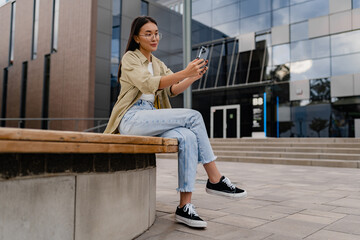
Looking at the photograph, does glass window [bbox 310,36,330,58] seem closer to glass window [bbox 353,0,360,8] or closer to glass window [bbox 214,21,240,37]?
glass window [bbox 353,0,360,8]

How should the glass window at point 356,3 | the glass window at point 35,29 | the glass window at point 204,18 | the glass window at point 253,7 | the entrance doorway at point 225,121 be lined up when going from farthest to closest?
the glass window at point 204,18
the glass window at point 35,29
the entrance doorway at point 225,121
the glass window at point 253,7
the glass window at point 356,3

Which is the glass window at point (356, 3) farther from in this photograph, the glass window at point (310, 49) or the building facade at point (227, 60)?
the glass window at point (310, 49)

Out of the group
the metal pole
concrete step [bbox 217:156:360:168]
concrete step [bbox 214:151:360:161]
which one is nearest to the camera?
the metal pole

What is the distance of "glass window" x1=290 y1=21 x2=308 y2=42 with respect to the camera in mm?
19888

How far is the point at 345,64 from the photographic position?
59.6ft

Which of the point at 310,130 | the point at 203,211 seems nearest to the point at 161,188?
the point at 203,211

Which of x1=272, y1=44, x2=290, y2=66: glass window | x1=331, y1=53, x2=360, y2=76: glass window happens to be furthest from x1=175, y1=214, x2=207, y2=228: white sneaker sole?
x1=272, y1=44, x2=290, y2=66: glass window

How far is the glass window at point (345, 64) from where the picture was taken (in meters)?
17.9

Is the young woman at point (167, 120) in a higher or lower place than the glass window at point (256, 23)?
lower

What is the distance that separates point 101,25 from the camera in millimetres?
20688

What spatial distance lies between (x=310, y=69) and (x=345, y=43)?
7.22 feet

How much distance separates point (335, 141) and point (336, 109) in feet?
16.7

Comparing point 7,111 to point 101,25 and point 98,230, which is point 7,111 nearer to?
→ point 101,25

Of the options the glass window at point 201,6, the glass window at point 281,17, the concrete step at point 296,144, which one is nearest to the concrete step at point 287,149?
the concrete step at point 296,144
